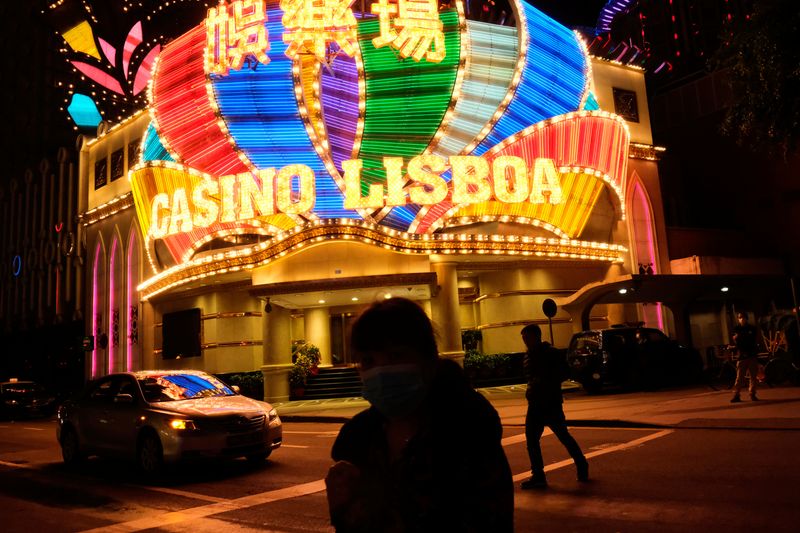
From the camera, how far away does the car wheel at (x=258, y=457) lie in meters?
10.2

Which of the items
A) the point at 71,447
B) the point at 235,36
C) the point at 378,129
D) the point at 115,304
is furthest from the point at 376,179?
the point at 115,304

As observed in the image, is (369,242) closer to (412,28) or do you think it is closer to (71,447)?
(412,28)

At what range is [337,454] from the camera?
98.5 inches

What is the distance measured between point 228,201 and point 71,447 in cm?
1215

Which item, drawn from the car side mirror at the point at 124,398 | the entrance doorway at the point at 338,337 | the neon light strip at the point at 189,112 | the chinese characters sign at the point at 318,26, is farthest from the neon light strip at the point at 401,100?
the car side mirror at the point at 124,398

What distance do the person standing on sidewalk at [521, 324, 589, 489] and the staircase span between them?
55.8 feet

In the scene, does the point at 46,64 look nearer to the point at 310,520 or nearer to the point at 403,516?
the point at 310,520

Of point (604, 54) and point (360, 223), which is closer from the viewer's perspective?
point (360, 223)

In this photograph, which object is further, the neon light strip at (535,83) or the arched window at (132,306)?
the arched window at (132,306)

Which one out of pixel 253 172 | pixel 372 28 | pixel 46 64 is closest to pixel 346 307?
pixel 253 172

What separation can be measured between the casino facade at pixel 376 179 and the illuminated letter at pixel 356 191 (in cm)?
5

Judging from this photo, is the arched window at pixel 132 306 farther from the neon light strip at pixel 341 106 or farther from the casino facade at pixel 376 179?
the neon light strip at pixel 341 106

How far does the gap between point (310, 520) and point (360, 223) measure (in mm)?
15645

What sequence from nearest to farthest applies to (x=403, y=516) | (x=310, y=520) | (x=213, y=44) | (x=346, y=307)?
(x=403, y=516)
(x=310, y=520)
(x=213, y=44)
(x=346, y=307)
